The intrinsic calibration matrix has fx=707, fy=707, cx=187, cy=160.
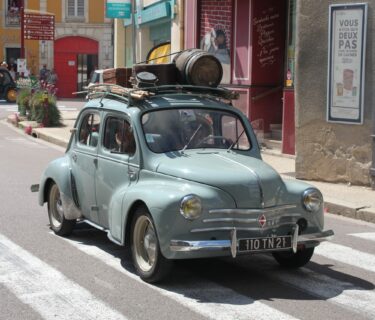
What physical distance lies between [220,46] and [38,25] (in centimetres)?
1491

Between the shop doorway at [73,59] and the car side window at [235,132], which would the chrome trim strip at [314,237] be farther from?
the shop doorway at [73,59]

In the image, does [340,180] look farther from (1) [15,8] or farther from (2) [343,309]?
(1) [15,8]

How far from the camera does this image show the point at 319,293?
5980mm

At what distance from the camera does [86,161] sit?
24.5 ft

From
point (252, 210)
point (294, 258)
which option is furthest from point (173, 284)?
point (294, 258)

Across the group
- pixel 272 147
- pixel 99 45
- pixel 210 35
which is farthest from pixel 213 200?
pixel 99 45

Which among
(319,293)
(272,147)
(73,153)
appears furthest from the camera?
(272,147)

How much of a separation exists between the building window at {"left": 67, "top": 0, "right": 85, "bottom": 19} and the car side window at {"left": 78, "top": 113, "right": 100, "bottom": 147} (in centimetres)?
4171

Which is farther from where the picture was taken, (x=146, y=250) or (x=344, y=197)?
(x=344, y=197)

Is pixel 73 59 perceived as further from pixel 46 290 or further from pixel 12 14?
pixel 46 290

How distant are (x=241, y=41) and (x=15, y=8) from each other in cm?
3504

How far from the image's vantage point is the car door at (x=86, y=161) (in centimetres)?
731

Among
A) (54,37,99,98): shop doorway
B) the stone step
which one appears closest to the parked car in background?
(54,37,99,98): shop doorway

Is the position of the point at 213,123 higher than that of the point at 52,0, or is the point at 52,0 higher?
the point at 52,0
